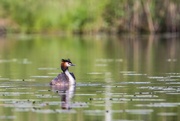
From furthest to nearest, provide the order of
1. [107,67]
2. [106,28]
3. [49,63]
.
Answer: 1. [106,28]
2. [49,63]
3. [107,67]

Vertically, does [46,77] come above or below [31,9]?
below

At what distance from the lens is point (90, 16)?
7325 centimetres

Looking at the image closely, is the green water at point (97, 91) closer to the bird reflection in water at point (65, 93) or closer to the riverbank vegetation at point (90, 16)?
the bird reflection in water at point (65, 93)

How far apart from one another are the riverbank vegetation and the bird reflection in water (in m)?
45.1

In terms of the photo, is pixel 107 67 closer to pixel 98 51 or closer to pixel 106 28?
pixel 98 51

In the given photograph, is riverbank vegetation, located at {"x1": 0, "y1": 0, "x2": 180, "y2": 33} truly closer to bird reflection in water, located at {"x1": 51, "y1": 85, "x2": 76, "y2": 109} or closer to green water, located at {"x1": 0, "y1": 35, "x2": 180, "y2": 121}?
green water, located at {"x1": 0, "y1": 35, "x2": 180, "y2": 121}

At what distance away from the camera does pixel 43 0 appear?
260ft

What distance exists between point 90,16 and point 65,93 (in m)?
53.0

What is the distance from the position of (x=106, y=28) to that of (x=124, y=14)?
241 cm

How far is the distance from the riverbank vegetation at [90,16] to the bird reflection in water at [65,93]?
148 ft

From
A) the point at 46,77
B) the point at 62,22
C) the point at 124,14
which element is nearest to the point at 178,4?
the point at 124,14

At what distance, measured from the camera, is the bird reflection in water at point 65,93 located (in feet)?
59.1

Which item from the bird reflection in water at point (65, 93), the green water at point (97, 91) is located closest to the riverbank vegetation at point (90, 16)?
the green water at point (97, 91)

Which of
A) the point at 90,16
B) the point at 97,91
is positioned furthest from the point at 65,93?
the point at 90,16
